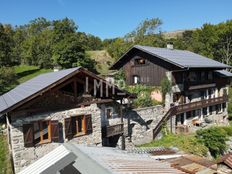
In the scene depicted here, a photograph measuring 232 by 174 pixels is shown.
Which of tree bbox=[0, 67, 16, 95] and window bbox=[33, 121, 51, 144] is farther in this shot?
tree bbox=[0, 67, 16, 95]

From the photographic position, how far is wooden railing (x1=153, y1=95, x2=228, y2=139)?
24803 mm

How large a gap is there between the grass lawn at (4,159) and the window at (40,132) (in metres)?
2.15

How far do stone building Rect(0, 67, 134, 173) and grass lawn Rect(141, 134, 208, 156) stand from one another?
6074 millimetres

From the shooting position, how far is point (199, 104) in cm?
3019

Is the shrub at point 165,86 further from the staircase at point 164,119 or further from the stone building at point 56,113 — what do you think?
the stone building at point 56,113

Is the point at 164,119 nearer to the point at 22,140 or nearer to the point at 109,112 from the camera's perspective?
the point at 109,112

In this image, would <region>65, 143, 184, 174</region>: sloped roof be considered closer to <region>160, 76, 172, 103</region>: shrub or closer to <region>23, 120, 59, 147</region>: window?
<region>23, 120, 59, 147</region>: window

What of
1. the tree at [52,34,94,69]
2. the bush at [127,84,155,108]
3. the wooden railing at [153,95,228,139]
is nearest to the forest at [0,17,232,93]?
the tree at [52,34,94,69]

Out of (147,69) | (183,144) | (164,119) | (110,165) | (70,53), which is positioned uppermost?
(70,53)

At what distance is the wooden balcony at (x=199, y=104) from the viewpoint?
27.6 m

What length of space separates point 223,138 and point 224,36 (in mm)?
36139

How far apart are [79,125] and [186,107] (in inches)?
594

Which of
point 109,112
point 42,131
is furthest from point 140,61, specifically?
point 42,131

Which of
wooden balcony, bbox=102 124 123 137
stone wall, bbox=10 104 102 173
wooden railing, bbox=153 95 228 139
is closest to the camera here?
stone wall, bbox=10 104 102 173
